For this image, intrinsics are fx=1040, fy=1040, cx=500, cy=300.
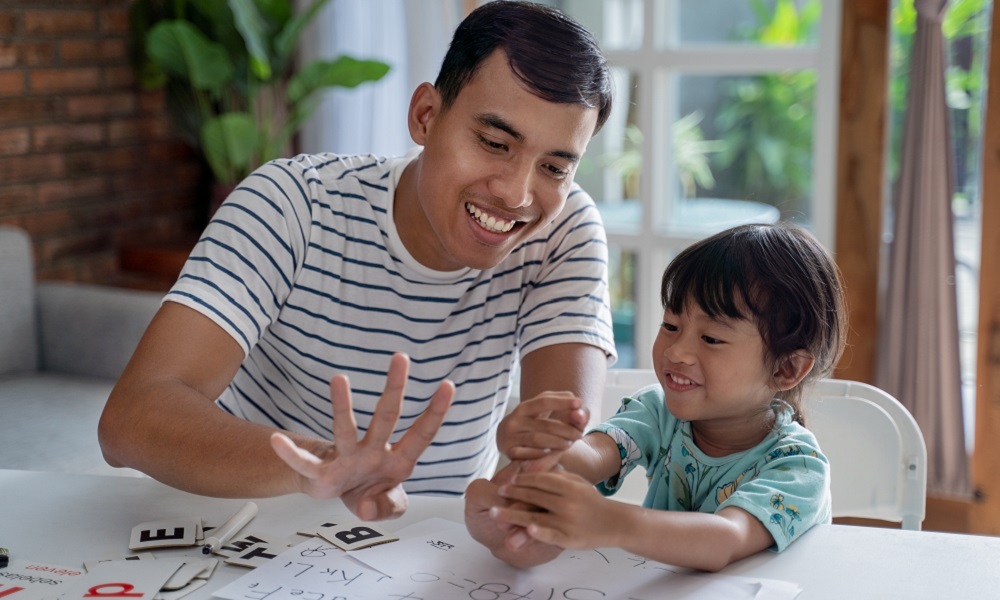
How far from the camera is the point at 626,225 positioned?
3117 millimetres

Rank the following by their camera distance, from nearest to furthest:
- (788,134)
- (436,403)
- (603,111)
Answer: (436,403) < (603,111) < (788,134)

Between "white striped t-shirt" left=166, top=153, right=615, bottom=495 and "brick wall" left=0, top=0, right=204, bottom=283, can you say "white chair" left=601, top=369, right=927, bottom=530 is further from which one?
"brick wall" left=0, top=0, right=204, bottom=283

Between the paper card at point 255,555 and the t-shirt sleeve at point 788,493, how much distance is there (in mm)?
471

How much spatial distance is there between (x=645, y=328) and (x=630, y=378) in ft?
4.84

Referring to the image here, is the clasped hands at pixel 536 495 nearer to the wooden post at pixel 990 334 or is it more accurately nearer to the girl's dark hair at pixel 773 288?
the girl's dark hair at pixel 773 288

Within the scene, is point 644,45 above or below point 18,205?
above

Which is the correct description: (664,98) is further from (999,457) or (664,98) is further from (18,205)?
(18,205)

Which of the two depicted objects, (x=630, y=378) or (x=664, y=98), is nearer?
(x=630, y=378)

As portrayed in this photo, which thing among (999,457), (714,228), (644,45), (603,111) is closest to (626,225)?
(714,228)

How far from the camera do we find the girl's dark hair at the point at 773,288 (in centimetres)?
123

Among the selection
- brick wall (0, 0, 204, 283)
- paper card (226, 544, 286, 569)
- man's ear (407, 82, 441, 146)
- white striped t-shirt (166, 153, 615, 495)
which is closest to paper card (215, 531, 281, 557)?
paper card (226, 544, 286, 569)

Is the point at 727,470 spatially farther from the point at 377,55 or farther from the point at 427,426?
the point at 377,55

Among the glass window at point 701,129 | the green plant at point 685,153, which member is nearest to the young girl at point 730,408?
the glass window at point 701,129

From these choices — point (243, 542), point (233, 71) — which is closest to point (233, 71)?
point (233, 71)
